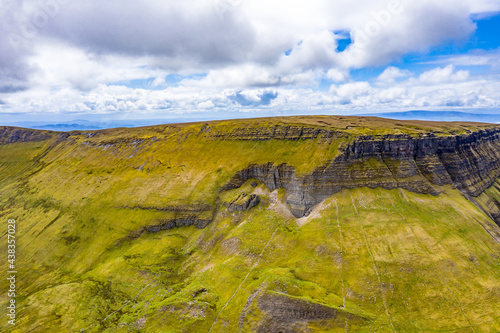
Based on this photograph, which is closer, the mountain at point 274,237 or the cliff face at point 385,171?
the mountain at point 274,237

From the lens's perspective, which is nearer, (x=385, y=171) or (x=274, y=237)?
(x=274, y=237)

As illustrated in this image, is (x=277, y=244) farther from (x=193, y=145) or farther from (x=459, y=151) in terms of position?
(x=459, y=151)

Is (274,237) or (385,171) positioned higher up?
(385,171)

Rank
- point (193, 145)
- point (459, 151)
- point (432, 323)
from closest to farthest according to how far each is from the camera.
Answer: point (432, 323)
point (459, 151)
point (193, 145)

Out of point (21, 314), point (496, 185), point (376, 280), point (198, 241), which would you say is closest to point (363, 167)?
point (376, 280)

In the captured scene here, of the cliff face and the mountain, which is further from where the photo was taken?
the cliff face
